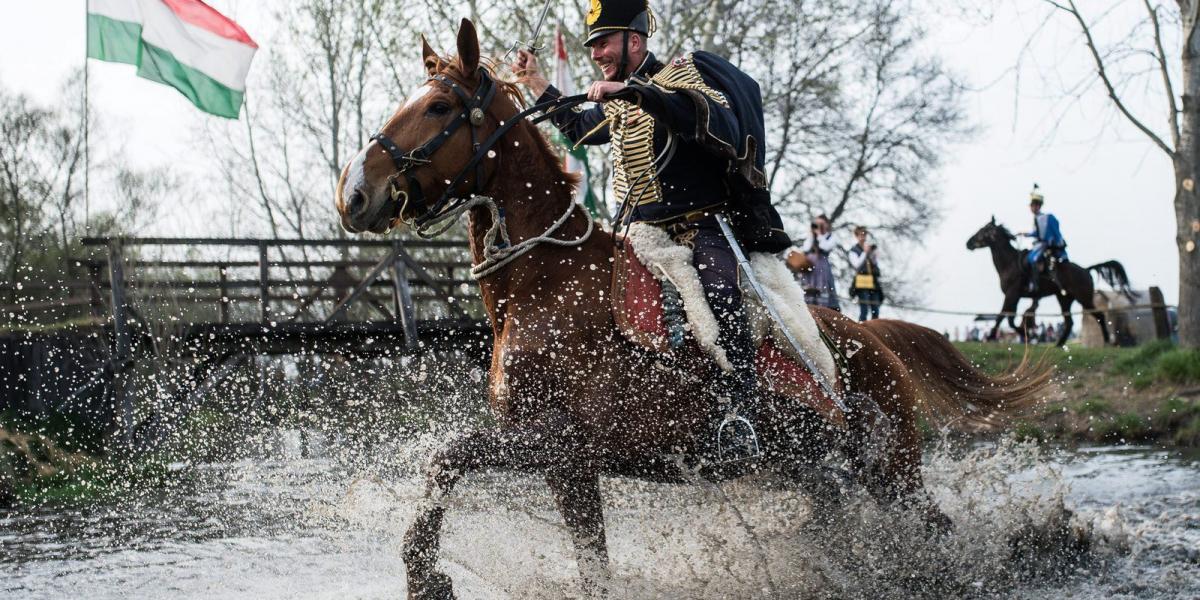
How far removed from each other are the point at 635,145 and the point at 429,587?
2022 mm

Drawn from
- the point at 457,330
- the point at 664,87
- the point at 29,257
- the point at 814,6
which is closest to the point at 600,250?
the point at 664,87

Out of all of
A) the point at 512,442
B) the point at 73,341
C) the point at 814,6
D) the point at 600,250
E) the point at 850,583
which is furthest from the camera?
the point at 814,6

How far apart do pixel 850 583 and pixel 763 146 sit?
201cm

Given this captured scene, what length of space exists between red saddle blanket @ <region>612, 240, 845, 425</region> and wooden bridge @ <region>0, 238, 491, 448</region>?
704 cm

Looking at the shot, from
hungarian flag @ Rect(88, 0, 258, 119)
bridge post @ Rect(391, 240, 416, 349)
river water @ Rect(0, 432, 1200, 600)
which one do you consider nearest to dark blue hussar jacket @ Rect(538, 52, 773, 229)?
river water @ Rect(0, 432, 1200, 600)

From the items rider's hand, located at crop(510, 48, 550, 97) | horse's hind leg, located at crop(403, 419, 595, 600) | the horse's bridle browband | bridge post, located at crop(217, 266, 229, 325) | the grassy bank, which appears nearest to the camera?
horse's hind leg, located at crop(403, 419, 595, 600)

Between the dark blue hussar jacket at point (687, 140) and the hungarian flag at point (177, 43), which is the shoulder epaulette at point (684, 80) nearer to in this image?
the dark blue hussar jacket at point (687, 140)

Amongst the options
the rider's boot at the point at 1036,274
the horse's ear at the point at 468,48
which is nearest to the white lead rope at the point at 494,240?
the horse's ear at the point at 468,48

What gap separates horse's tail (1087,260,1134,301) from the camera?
827 inches

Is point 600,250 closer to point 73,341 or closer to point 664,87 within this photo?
point 664,87

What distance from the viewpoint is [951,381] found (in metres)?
6.25

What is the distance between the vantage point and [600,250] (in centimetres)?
490

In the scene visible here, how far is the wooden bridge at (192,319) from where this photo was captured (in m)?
12.4

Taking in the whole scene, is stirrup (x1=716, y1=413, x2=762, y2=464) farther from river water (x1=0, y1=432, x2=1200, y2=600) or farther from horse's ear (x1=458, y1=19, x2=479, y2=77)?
horse's ear (x1=458, y1=19, x2=479, y2=77)
